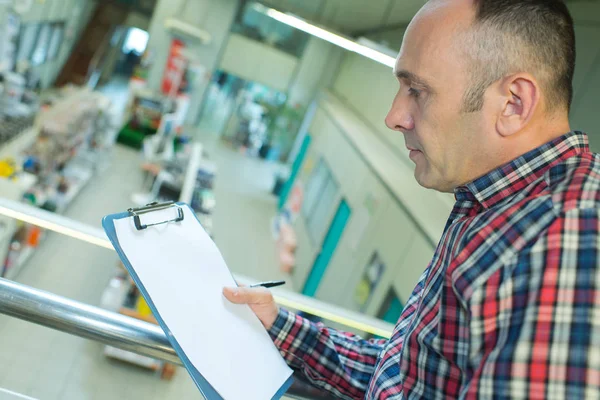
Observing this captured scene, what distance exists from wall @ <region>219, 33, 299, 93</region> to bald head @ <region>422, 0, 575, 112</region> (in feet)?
55.5

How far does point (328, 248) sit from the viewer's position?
9367mm

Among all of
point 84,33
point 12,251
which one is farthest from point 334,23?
point 84,33

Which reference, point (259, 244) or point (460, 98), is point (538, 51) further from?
point (259, 244)

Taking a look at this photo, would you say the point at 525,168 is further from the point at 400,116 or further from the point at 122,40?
the point at 122,40

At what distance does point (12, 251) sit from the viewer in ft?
18.1

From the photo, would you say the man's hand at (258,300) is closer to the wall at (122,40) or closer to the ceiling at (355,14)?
the ceiling at (355,14)

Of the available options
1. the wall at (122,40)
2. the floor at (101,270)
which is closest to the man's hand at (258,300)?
the floor at (101,270)

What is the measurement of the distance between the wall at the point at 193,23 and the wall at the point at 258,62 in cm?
41

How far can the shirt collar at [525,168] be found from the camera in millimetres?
926

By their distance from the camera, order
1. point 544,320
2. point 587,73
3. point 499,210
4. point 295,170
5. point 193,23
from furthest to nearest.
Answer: point 193,23
point 295,170
point 587,73
point 499,210
point 544,320

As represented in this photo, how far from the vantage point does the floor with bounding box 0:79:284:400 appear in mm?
1414

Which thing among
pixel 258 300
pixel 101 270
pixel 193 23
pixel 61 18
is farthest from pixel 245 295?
pixel 193 23

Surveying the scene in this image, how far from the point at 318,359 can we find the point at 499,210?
0.67 metres

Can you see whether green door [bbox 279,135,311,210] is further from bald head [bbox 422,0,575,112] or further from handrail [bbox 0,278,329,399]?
bald head [bbox 422,0,575,112]
